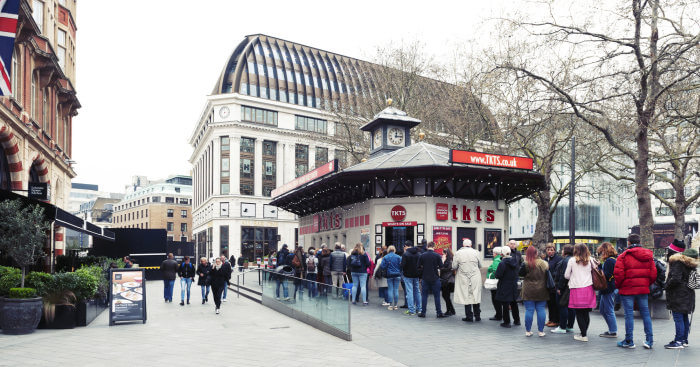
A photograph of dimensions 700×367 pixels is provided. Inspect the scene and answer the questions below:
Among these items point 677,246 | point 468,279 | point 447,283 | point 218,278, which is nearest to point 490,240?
point 447,283

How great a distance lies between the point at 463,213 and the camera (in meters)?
22.1

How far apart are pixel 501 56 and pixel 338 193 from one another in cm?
963

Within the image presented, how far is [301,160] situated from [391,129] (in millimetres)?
51911

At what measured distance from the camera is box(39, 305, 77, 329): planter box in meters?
13.7

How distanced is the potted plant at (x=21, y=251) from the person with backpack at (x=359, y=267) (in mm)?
7791

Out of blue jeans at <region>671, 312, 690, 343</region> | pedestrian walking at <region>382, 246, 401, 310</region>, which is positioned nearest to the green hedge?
pedestrian walking at <region>382, 246, 401, 310</region>

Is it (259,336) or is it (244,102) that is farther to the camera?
(244,102)

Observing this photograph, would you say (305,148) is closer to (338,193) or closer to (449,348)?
(338,193)

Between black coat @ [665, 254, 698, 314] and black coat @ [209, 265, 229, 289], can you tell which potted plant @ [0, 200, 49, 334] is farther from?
black coat @ [665, 254, 698, 314]

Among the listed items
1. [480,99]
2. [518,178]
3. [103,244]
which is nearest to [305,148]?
[103,244]

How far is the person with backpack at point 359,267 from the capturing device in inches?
642

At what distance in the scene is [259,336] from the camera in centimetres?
1236

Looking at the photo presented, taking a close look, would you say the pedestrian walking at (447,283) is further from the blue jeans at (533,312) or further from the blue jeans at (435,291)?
the blue jeans at (533,312)

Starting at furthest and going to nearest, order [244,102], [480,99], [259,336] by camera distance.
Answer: [244,102] → [480,99] → [259,336]
